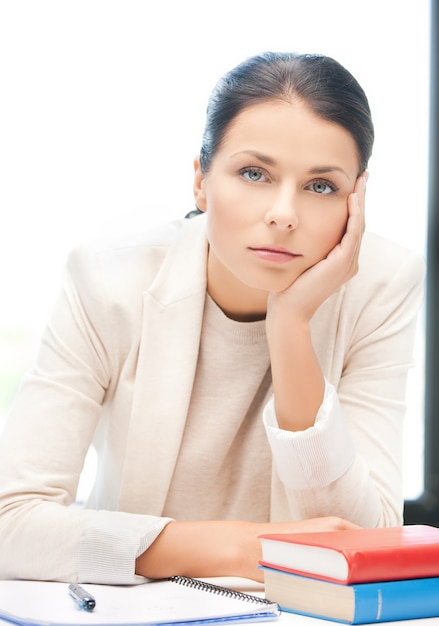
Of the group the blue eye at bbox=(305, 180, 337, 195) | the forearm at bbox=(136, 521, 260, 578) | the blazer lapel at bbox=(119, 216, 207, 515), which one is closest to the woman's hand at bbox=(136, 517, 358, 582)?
the forearm at bbox=(136, 521, 260, 578)

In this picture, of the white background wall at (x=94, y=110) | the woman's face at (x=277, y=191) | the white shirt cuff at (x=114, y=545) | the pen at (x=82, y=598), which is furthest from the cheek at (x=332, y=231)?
the white background wall at (x=94, y=110)

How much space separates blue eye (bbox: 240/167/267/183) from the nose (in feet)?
0.18

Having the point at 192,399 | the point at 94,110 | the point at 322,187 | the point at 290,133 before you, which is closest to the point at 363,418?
the point at 192,399

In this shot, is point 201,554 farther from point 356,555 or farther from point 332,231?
point 332,231

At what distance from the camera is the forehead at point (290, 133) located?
1576 millimetres

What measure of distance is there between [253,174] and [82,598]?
0.81m

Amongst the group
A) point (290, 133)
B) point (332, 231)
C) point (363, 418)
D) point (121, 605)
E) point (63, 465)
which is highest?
point (290, 133)

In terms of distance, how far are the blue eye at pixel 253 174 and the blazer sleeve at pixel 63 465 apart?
39 centimetres

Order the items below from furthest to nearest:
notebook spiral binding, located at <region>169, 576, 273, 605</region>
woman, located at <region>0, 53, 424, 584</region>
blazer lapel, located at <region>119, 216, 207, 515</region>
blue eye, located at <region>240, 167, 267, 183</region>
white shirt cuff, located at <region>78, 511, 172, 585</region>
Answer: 1. blazer lapel, located at <region>119, 216, 207, 515</region>
2. blue eye, located at <region>240, 167, 267, 183</region>
3. woman, located at <region>0, 53, 424, 584</region>
4. white shirt cuff, located at <region>78, 511, 172, 585</region>
5. notebook spiral binding, located at <region>169, 576, 273, 605</region>

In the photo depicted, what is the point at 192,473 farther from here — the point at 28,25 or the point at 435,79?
the point at 435,79

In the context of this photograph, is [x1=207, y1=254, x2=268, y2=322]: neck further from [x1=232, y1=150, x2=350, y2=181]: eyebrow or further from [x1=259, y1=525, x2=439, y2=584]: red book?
[x1=259, y1=525, x2=439, y2=584]: red book

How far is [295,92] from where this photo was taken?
162 centimetres

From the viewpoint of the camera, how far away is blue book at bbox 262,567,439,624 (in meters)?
1.10

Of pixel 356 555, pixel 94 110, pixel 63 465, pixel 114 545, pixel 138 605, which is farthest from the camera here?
pixel 94 110
